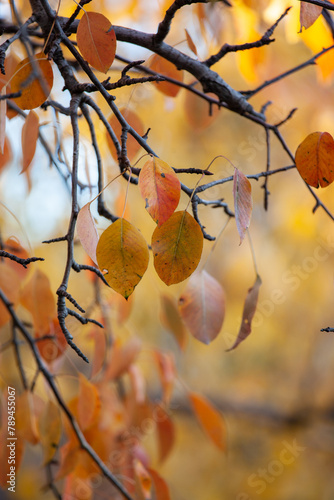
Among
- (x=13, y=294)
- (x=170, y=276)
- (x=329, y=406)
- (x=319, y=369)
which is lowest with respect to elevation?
(x=329, y=406)

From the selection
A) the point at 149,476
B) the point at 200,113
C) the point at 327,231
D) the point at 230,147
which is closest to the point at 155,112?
the point at 230,147

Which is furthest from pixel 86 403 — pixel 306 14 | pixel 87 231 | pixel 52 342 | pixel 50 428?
pixel 306 14

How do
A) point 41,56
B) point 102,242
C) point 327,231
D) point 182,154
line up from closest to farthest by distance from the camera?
point 102,242, point 41,56, point 327,231, point 182,154

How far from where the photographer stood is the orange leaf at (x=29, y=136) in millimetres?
574

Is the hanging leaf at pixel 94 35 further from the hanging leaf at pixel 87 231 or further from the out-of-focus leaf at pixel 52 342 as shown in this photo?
the out-of-focus leaf at pixel 52 342

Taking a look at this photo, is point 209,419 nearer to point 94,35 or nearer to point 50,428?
point 50,428

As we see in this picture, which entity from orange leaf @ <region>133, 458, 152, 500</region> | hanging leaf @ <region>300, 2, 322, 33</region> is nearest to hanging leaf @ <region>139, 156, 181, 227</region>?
hanging leaf @ <region>300, 2, 322, 33</region>

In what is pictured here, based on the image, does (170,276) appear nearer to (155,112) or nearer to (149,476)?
(149,476)

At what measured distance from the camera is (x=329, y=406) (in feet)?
7.29

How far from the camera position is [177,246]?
0.40m

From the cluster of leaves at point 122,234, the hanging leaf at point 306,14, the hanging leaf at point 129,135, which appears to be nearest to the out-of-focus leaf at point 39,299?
the cluster of leaves at point 122,234

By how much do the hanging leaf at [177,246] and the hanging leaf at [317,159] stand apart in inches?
6.3

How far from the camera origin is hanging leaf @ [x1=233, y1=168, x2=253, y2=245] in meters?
0.38

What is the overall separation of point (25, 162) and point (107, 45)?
7.9 inches
